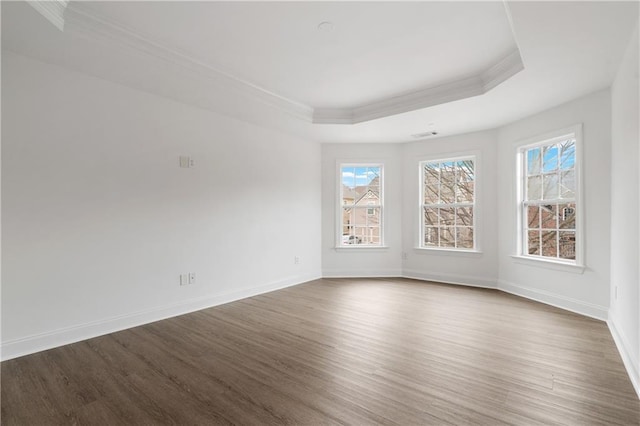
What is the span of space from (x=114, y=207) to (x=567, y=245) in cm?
526

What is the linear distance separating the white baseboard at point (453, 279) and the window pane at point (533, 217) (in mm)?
1043

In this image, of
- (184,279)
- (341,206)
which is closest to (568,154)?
(341,206)

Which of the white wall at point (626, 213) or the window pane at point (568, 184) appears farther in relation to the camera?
the window pane at point (568, 184)

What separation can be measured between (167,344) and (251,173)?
8.16 feet

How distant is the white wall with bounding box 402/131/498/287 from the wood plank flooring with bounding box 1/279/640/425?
142 centimetres

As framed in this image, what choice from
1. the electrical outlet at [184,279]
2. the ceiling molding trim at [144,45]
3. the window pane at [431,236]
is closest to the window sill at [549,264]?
the window pane at [431,236]

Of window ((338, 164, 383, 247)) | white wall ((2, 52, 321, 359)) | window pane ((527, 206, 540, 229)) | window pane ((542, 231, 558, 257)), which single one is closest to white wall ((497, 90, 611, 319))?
window pane ((542, 231, 558, 257))

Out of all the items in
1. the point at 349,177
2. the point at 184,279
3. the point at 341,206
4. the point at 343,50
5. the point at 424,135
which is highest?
the point at 343,50

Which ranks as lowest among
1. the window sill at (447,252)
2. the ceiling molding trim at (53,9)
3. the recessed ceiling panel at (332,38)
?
the window sill at (447,252)

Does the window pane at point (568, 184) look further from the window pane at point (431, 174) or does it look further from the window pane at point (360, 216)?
the window pane at point (360, 216)

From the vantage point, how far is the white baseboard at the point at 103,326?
2.55 meters

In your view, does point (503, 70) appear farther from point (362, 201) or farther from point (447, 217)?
point (362, 201)

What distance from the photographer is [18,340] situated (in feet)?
8.36

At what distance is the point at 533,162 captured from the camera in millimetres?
4355
